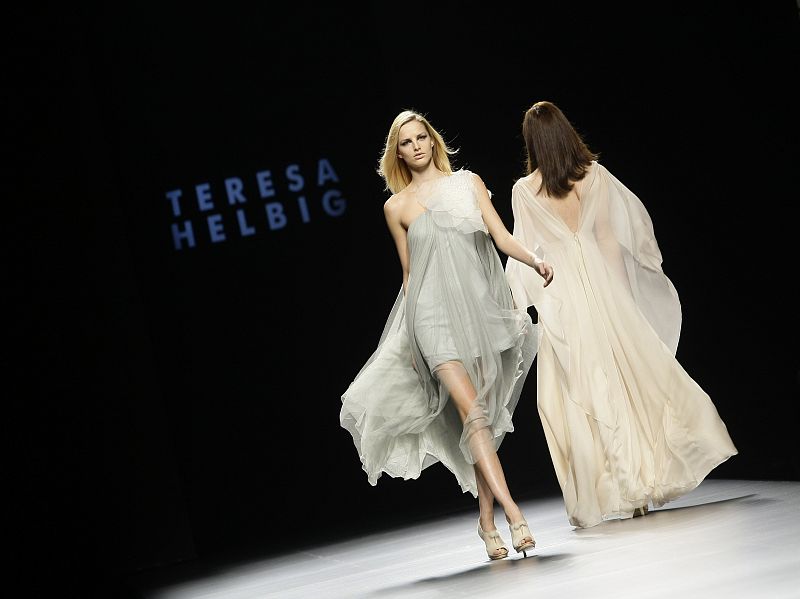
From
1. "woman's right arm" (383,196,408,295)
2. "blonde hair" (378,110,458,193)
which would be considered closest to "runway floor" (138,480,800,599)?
"woman's right arm" (383,196,408,295)

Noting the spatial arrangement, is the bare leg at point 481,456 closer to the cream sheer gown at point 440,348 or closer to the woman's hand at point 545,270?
the cream sheer gown at point 440,348

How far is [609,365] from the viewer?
3.64m

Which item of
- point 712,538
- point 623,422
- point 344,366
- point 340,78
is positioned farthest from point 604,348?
point 340,78

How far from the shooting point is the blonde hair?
339cm

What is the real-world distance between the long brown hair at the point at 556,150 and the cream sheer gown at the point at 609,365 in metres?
0.04

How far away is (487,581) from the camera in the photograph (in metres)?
2.70

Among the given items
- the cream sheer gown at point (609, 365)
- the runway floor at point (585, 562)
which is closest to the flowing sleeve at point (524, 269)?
the cream sheer gown at point (609, 365)

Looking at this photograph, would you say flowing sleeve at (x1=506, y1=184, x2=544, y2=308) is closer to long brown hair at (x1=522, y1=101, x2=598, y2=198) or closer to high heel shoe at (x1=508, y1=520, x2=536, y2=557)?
long brown hair at (x1=522, y1=101, x2=598, y2=198)

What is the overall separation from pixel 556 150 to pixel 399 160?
563mm

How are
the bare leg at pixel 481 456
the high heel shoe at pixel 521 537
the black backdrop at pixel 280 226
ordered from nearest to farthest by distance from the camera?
the high heel shoe at pixel 521 537 → the bare leg at pixel 481 456 → the black backdrop at pixel 280 226

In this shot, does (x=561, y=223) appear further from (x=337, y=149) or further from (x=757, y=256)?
(x=337, y=149)

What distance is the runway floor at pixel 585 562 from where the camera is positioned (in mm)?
2195

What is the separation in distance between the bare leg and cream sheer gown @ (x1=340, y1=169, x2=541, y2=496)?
0.01m

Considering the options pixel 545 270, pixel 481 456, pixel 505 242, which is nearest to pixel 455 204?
pixel 505 242
